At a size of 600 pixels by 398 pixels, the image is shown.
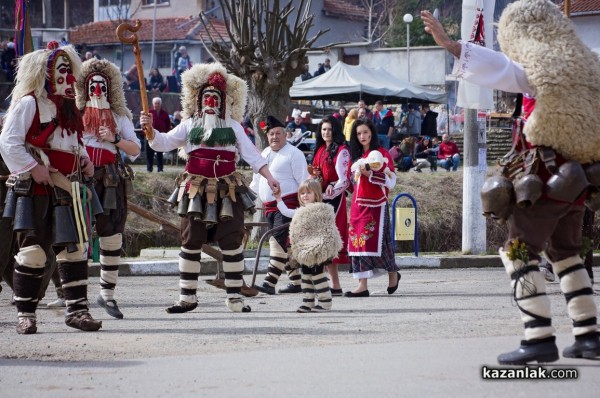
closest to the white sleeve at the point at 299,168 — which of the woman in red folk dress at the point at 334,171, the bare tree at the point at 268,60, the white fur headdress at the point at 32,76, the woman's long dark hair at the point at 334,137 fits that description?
the woman in red folk dress at the point at 334,171

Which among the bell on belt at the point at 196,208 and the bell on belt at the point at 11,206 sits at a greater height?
the bell on belt at the point at 11,206

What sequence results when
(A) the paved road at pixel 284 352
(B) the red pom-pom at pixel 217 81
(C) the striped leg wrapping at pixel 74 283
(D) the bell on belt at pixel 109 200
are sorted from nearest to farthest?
(A) the paved road at pixel 284 352 → (C) the striped leg wrapping at pixel 74 283 → (D) the bell on belt at pixel 109 200 → (B) the red pom-pom at pixel 217 81

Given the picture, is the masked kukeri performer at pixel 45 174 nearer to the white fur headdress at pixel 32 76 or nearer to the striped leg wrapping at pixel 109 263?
the white fur headdress at pixel 32 76

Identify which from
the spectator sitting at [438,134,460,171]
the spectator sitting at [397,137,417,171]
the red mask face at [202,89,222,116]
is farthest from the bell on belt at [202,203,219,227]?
the spectator sitting at [438,134,460,171]

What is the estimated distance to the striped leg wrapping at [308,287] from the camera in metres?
11.3

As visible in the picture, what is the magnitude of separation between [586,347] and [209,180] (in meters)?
4.60

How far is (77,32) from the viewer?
201ft

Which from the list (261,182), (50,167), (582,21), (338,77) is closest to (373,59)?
(582,21)

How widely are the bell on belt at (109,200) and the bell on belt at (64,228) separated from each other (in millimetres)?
1393

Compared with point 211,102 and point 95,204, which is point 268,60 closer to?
point 211,102

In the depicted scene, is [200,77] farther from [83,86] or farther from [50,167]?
[50,167]

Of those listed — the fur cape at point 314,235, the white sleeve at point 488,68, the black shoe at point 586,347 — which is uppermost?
the white sleeve at point 488,68

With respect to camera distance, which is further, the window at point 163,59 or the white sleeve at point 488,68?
the window at point 163,59

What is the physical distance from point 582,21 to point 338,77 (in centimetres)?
2027
